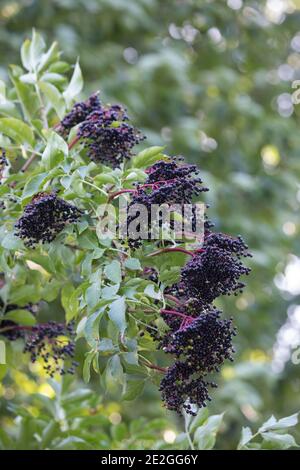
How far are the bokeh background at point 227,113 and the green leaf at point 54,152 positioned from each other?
2393 mm

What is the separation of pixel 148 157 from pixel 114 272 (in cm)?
29

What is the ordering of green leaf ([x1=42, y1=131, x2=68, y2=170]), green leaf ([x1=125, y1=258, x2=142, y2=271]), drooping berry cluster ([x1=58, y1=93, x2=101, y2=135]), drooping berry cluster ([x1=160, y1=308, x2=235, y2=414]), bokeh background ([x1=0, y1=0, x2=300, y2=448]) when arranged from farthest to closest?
bokeh background ([x1=0, y1=0, x2=300, y2=448]), drooping berry cluster ([x1=58, y1=93, x2=101, y2=135]), green leaf ([x1=42, y1=131, x2=68, y2=170]), green leaf ([x1=125, y1=258, x2=142, y2=271]), drooping berry cluster ([x1=160, y1=308, x2=235, y2=414])

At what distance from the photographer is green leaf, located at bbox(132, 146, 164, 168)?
1.67 metres

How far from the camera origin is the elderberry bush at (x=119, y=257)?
1462mm

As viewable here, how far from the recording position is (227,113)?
4.77 m

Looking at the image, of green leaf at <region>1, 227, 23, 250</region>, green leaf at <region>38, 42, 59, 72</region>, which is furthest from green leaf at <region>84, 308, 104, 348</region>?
green leaf at <region>38, 42, 59, 72</region>

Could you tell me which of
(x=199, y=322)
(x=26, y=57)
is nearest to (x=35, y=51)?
(x=26, y=57)

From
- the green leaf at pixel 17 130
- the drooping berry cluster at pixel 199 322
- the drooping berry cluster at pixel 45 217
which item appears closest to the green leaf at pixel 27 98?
the green leaf at pixel 17 130

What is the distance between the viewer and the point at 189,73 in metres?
4.79

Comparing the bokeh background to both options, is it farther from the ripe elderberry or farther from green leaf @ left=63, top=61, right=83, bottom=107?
the ripe elderberry

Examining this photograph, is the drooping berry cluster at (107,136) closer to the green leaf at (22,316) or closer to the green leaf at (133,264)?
the green leaf at (133,264)

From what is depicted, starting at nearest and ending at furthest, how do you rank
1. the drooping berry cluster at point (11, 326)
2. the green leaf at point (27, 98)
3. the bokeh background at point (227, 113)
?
the drooping berry cluster at point (11, 326) → the green leaf at point (27, 98) → the bokeh background at point (227, 113)

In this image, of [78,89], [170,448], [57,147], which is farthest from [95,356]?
[78,89]

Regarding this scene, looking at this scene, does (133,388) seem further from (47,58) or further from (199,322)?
(47,58)
